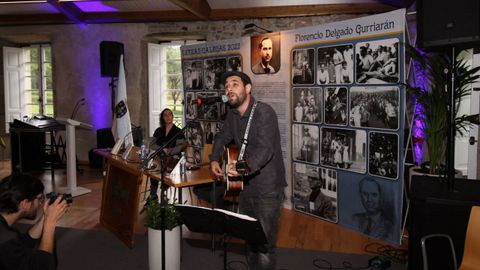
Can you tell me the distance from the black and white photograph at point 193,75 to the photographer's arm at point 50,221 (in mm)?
4607

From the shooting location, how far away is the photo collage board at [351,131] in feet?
14.8

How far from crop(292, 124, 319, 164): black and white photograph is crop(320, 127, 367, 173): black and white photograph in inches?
4.6

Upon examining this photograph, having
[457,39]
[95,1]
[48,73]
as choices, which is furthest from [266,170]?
[48,73]

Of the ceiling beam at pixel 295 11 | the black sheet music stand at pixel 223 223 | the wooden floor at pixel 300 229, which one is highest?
the ceiling beam at pixel 295 11

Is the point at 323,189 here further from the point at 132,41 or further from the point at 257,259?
the point at 132,41

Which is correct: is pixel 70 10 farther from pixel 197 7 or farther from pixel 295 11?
pixel 295 11

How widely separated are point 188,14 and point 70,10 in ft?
7.67

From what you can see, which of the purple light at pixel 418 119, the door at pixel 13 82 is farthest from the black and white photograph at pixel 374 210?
the door at pixel 13 82

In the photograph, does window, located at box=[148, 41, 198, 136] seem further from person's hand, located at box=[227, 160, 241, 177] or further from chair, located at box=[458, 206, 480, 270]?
chair, located at box=[458, 206, 480, 270]

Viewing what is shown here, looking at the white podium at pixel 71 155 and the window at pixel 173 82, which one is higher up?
the window at pixel 173 82

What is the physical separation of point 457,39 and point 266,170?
65.8 inches

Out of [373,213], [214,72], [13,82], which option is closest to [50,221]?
[373,213]

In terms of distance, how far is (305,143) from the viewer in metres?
5.55

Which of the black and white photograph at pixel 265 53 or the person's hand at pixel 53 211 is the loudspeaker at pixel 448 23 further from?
the person's hand at pixel 53 211
